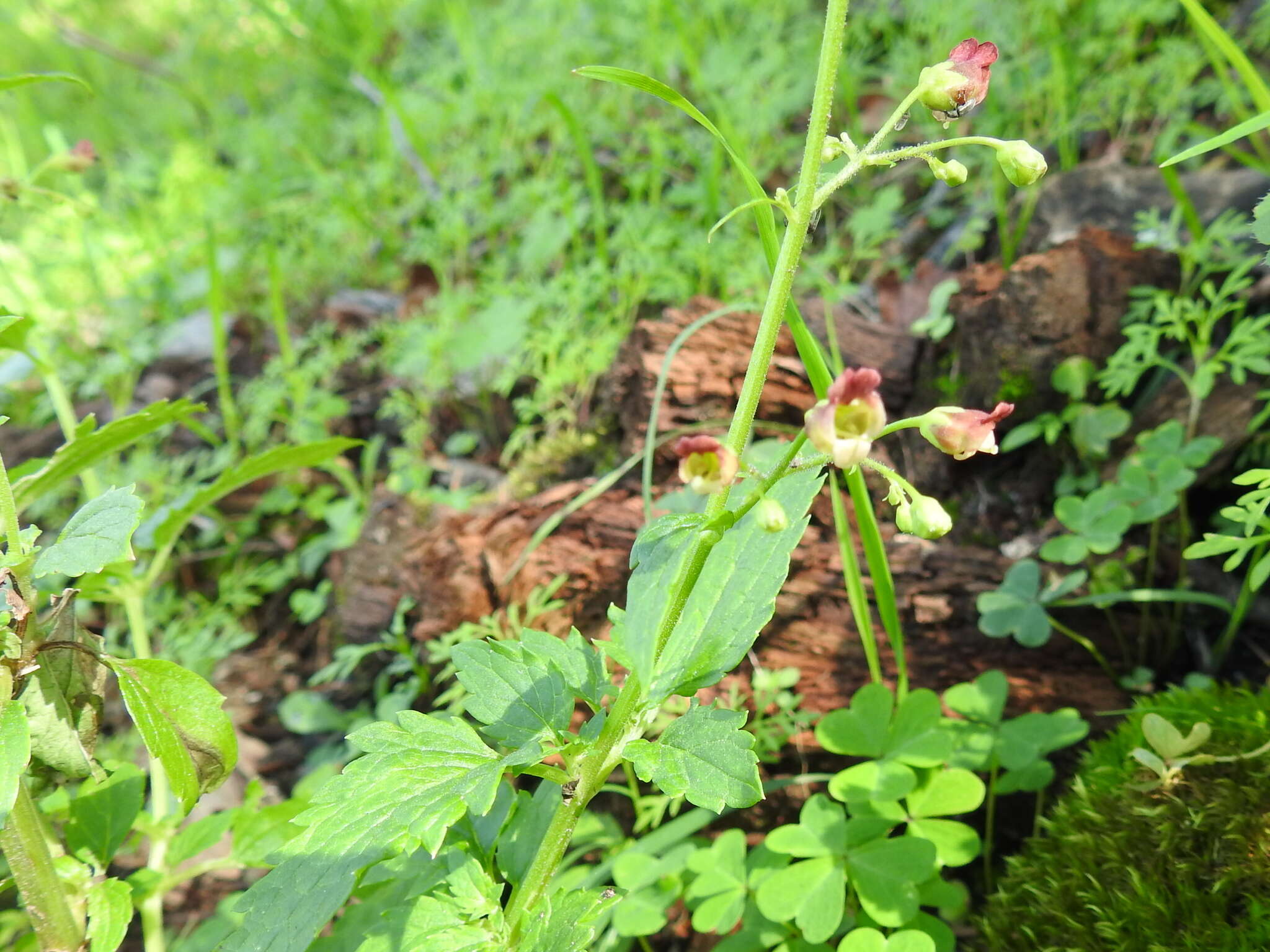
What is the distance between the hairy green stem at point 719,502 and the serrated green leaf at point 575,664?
0.06 meters

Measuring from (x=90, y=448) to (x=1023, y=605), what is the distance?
1922 mm

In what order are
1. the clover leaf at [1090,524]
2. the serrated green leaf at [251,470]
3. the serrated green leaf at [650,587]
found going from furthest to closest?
the clover leaf at [1090,524] < the serrated green leaf at [251,470] < the serrated green leaf at [650,587]

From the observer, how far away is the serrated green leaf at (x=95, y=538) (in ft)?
3.39

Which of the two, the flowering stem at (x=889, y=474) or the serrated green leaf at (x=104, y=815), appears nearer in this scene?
the flowering stem at (x=889, y=474)

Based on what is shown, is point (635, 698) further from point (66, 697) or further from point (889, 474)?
point (66, 697)

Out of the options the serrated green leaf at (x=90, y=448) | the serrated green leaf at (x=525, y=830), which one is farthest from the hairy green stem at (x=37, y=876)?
the serrated green leaf at (x=525, y=830)

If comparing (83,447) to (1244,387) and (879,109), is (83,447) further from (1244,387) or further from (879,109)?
(879,109)

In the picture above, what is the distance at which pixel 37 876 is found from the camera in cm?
117

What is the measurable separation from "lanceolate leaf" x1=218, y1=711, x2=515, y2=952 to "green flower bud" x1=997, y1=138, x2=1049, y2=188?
0.98 meters

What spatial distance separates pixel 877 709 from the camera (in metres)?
1.64

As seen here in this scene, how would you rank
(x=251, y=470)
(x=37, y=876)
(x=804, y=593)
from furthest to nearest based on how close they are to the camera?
(x=804, y=593), (x=251, y=470), (x=37, y=876)

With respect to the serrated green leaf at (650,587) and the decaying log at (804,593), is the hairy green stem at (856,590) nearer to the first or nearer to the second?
the decaying log at (804,593)

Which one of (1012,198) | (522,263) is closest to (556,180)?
(522,263)

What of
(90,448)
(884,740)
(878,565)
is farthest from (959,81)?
(90,448)
